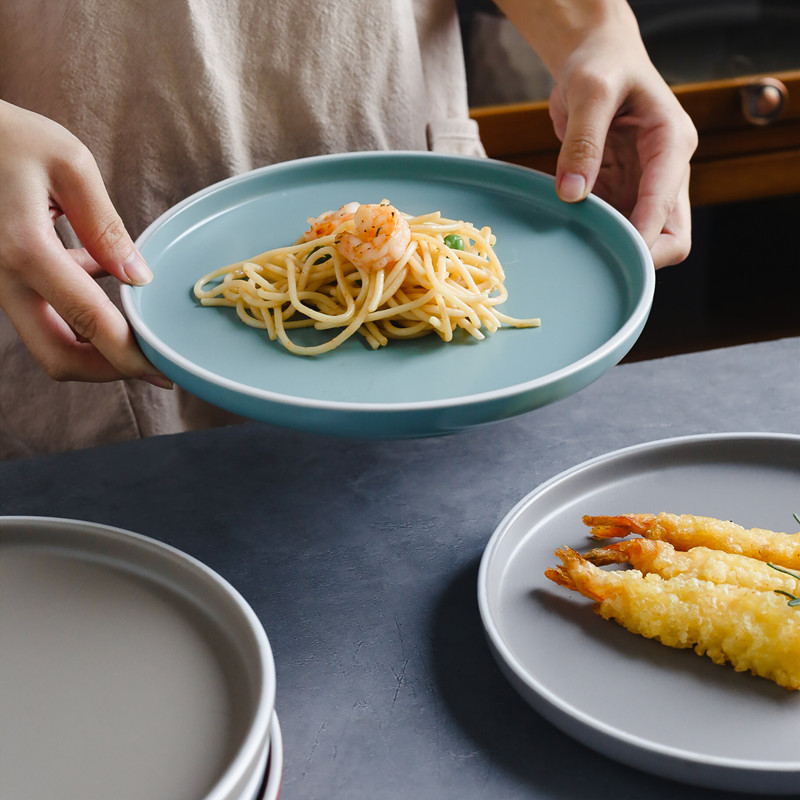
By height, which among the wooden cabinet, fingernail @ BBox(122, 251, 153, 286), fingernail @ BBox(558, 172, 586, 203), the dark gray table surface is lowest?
the wooden cabinet

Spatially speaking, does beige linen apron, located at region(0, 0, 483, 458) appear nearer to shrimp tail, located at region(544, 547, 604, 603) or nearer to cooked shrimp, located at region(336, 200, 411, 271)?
cooked shrimp, located at region(336, 200, 411, 271)

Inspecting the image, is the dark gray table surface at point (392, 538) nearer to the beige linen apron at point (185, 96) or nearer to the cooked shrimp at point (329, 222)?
the cooked shrimp at point (329, 222)

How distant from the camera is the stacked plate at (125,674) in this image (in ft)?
2.60

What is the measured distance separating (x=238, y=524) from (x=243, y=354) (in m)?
0.25

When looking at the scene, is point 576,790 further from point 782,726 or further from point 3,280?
point 3,280

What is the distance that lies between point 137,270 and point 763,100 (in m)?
2.51

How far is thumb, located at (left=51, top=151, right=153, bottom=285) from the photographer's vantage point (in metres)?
1.21

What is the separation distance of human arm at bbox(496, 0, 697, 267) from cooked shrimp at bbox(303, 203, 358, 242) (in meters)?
0.36

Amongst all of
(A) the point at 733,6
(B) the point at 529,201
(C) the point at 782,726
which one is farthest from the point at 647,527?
(A) the point at 733,6

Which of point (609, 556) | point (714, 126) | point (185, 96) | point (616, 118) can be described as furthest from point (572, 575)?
point (714, 126)

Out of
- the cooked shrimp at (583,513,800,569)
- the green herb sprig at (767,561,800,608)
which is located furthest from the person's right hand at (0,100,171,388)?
the green herb sprig at (767,561,800,608)

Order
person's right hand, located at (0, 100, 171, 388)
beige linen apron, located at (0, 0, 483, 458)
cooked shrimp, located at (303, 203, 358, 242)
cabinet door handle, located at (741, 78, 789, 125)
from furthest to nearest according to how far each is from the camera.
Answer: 1. cabinet door handle, located at (741, 78, 789, 125)
2. beige linen apron, located at (0, 0, 483, 458)
3. cooked shrimp, located at (303, 203, 358, 242)
4. person's right hand, located at (0, 100, 171, 388)

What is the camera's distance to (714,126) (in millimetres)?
3086

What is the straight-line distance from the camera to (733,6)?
10.6ft
